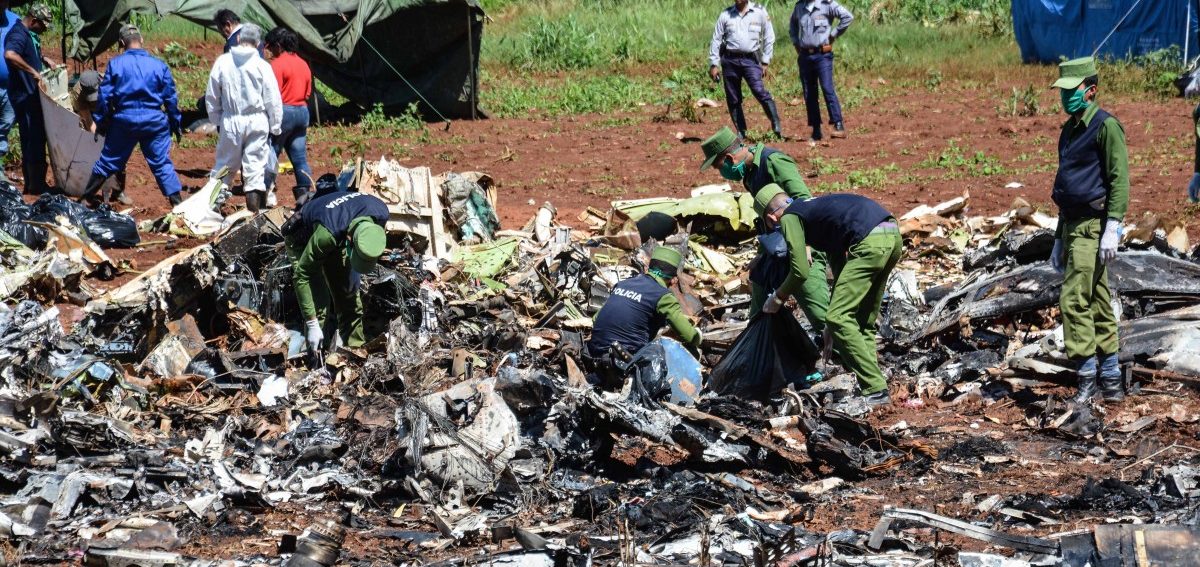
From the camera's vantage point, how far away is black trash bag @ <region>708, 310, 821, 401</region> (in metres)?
7.24

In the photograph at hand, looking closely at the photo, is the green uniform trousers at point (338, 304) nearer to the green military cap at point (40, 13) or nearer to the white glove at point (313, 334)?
the white glove at point (313, 334)

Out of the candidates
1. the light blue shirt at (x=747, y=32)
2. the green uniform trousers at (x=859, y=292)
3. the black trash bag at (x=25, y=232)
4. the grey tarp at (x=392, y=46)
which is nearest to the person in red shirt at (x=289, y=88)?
the black trash bag at (x=25, y=232)

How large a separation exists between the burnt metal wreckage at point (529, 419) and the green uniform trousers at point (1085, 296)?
0.37 m

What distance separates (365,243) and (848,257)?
2.74 m

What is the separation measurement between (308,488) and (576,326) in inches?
113

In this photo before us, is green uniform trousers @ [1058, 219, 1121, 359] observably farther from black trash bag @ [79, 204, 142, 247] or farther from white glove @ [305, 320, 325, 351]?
black trash bag @ [79, 204, 142, 247]

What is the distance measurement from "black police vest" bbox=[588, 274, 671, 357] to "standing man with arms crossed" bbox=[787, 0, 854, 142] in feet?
21.8

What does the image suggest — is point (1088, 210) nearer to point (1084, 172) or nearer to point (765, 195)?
point (1084, 172)

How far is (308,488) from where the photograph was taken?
6.18 meters

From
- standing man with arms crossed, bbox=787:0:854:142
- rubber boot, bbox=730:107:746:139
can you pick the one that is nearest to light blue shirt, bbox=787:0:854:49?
standing man with arms crossed, bbox=787:0:854:142

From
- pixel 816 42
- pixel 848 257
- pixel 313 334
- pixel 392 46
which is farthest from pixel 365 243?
pixel 392 46

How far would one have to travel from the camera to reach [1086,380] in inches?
269

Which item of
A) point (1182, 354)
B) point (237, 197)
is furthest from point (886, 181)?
point (237, 197)

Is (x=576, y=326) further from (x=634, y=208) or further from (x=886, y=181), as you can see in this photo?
(x=886, y=181)
